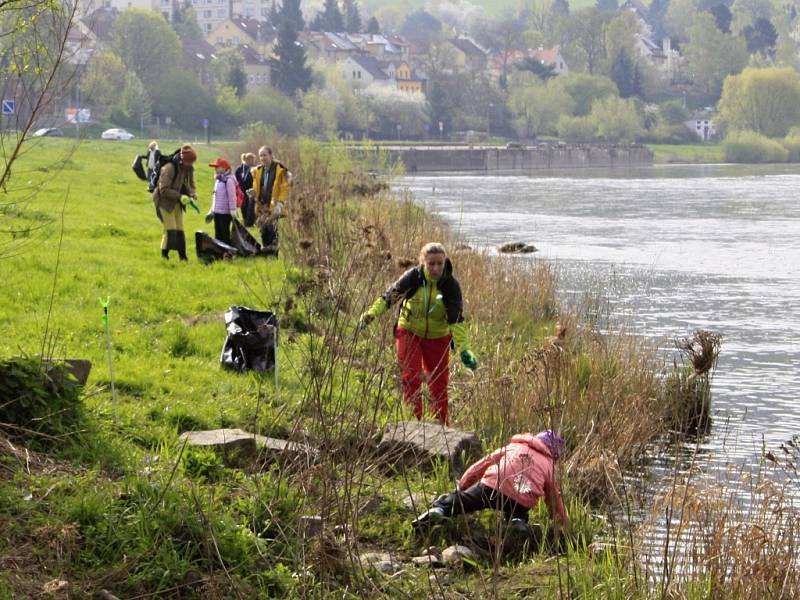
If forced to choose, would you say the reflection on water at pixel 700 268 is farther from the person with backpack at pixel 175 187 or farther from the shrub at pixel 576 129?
the shrub at pixel 576 129

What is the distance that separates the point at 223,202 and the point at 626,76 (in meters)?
153

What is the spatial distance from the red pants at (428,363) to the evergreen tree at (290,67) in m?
116

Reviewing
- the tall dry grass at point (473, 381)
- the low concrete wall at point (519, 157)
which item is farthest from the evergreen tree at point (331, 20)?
the tall dry grass at point (473, 381)

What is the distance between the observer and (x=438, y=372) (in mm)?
10766

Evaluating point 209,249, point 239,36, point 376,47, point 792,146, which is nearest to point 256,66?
point 239,36

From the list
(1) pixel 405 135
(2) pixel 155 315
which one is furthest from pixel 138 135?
(2) pixel 155 315

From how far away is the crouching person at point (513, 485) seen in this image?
8.28m

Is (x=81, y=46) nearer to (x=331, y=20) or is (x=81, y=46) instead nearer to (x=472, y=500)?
(x=472, y=500)

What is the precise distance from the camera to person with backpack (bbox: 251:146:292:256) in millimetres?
18987

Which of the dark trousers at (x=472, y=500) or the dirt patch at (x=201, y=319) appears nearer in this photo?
the dark trousers at (x=472, y=500)

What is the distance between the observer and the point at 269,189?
19.2 meters

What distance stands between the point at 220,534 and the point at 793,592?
8.87 ft

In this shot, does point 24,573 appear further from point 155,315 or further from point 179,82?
point 179,82

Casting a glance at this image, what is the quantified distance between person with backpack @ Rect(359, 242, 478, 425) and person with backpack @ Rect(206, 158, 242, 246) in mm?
8733
